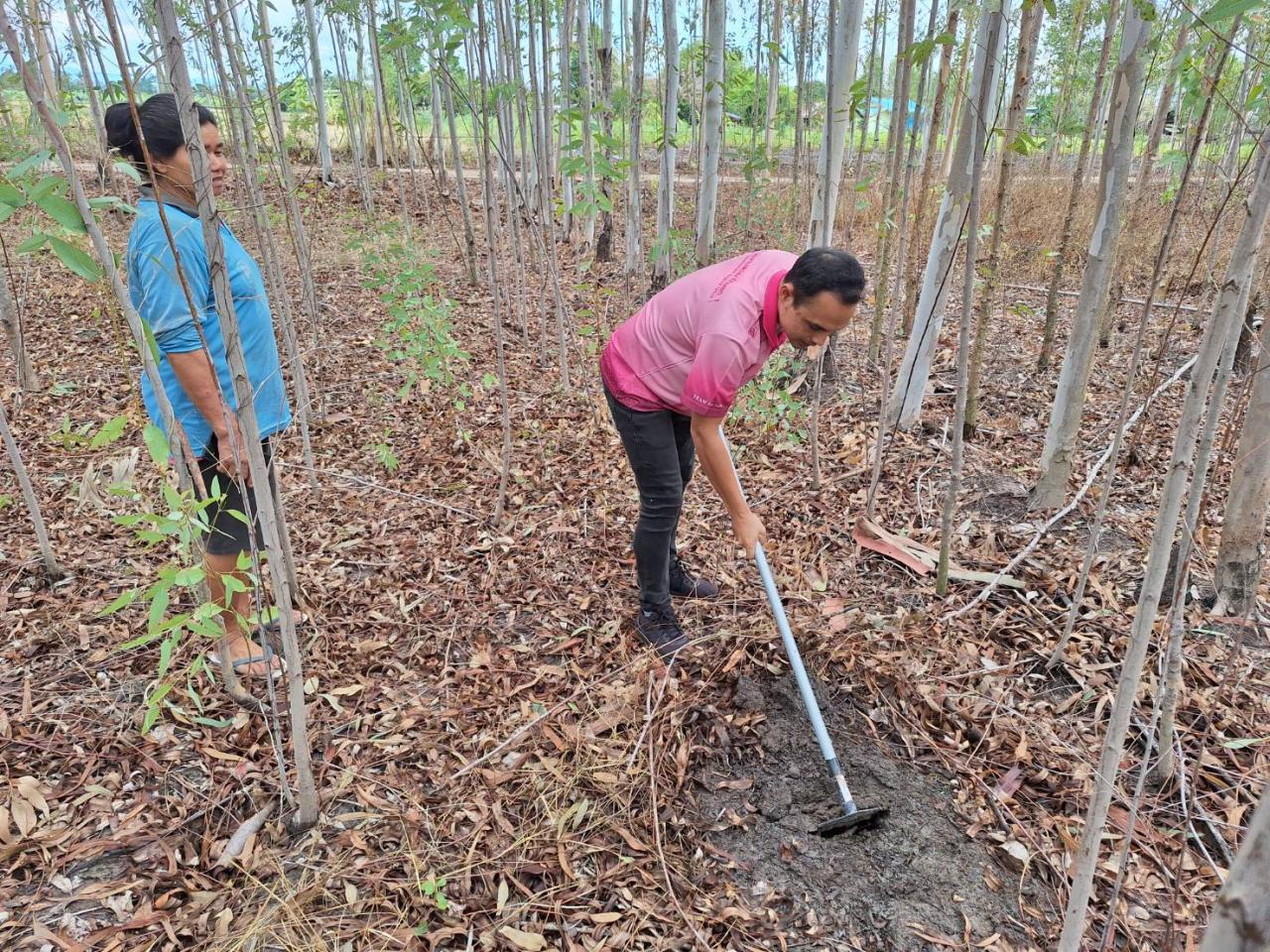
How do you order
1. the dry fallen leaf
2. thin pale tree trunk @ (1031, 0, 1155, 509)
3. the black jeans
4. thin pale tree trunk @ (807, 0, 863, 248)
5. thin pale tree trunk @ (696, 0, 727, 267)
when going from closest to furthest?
the dry fallen leaf < the black jeans < thin pale tree trunk @ (1031, 0, 1155, 509) < thin pale tree trunk @ (807, 0, 863, 248) < thin pale tree trunk @ (696, 0, 727, 267)

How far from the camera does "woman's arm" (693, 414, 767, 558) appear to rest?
2307mm

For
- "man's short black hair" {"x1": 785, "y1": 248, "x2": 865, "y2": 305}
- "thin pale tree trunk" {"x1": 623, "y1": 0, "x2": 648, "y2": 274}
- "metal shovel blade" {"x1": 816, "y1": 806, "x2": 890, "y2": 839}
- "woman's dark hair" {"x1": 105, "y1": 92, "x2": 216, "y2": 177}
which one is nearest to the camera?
"woman's dark hair" {"x1": 105, "y1": 92, "x2": 216, "y2": 177}

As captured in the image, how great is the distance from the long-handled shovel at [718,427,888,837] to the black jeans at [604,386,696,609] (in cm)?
40

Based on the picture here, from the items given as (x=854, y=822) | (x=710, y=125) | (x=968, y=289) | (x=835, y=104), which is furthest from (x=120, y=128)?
(x=710, y=125)

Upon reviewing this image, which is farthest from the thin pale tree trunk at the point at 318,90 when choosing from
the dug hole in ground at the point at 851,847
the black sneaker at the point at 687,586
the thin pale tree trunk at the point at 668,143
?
the dug hole in ground at the point at 851,847

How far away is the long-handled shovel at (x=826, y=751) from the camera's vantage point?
78.2 inches

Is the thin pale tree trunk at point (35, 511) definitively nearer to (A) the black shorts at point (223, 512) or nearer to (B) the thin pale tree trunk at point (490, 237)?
(A) the black shorts at point (223, 512)

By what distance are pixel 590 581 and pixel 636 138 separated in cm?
422

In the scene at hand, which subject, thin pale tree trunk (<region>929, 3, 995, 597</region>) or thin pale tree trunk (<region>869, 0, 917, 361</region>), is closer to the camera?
thin pale tree trunk (<region>929, 3, 995, 597</region>)

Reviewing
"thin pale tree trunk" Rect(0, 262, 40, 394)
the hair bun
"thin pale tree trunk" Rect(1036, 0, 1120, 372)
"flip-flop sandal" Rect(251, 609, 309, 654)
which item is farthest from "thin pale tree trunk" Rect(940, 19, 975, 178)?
"thin pale tree trunk" Rect(0, 262, 40, 394)

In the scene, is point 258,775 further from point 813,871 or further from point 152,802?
point 813,871

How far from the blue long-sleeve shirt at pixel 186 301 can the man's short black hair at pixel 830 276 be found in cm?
150

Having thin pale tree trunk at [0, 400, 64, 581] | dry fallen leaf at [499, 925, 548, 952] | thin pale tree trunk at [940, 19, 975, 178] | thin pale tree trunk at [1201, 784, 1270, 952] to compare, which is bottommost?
dry fallen leaf at [499, 925, 548, 952]

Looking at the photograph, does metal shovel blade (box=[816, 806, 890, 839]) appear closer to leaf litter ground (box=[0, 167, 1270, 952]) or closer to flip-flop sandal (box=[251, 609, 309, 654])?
leaf litter ground (box=[0, 167, 1270, 952])
